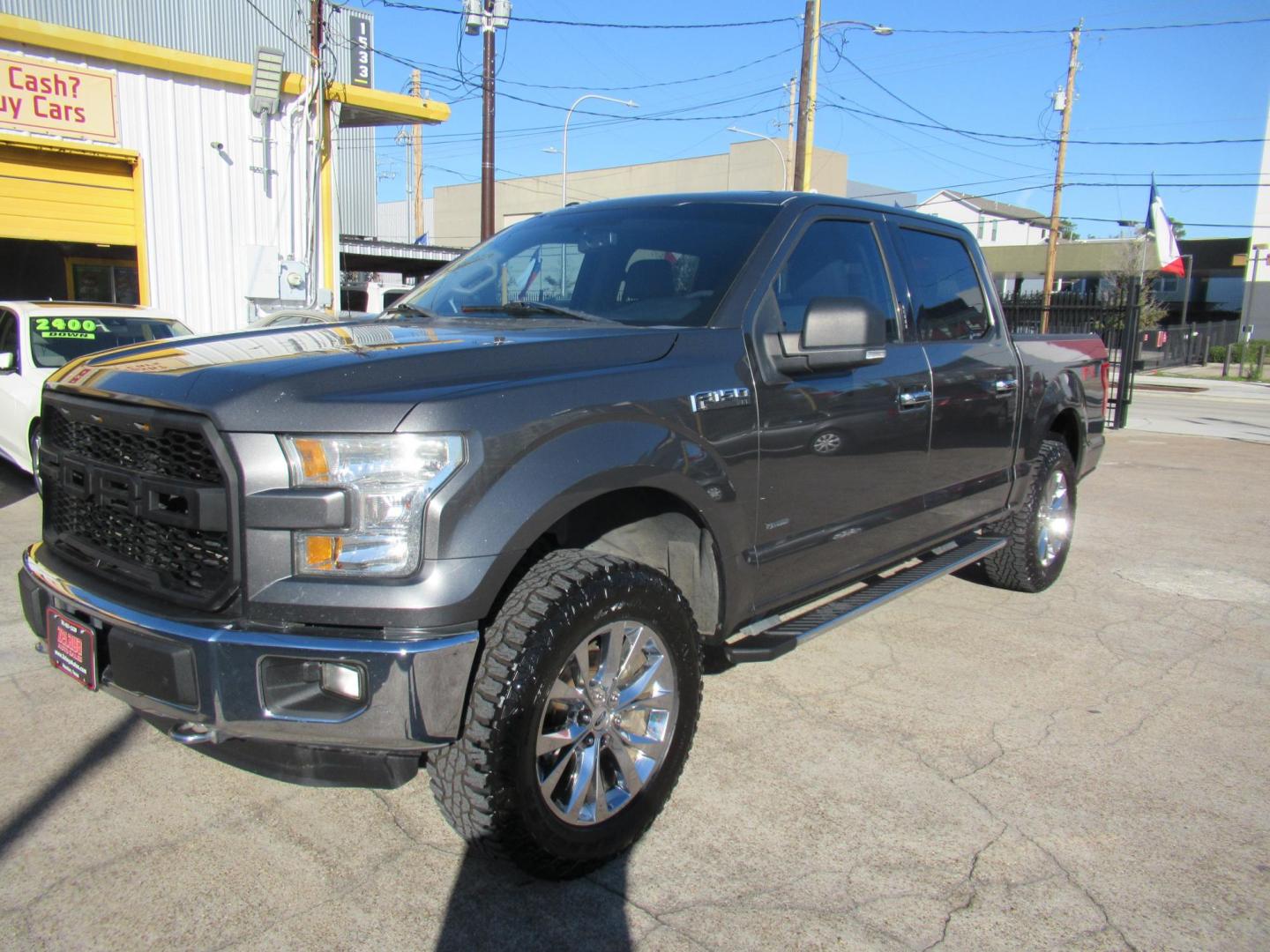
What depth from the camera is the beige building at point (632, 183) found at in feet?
207

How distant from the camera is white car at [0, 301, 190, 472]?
7.77 meters

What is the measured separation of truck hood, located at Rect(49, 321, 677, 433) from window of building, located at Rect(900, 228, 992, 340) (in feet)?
5.83

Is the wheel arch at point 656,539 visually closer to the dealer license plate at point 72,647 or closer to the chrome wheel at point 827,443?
the chrome wheel at point 827,443

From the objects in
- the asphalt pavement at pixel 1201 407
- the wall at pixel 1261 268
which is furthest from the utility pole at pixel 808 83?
the wall at pixel 1261 268

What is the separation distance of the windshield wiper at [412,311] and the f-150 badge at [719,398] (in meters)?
1.23

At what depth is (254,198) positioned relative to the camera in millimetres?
13312

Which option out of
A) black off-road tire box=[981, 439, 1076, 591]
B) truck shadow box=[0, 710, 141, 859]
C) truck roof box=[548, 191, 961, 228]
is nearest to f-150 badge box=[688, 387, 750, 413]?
truck roof box=[548, 191, 961, 228]

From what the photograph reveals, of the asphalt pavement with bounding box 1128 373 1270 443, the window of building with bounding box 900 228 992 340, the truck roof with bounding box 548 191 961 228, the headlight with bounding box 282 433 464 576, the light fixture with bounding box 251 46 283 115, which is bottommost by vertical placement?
the asphalt pavement with bounding box 1128 373 1270 443

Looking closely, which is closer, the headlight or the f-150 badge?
the headlight

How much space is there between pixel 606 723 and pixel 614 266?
1.76 metres

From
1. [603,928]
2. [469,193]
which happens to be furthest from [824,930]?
[469,193]

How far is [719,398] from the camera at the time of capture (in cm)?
305

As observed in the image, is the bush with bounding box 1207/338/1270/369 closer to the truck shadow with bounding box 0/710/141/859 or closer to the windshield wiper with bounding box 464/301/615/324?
the windshield wiper with bounding box 464/301/615/324

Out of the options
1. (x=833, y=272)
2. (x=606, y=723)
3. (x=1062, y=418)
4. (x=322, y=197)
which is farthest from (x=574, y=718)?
(x=322, y=197)
